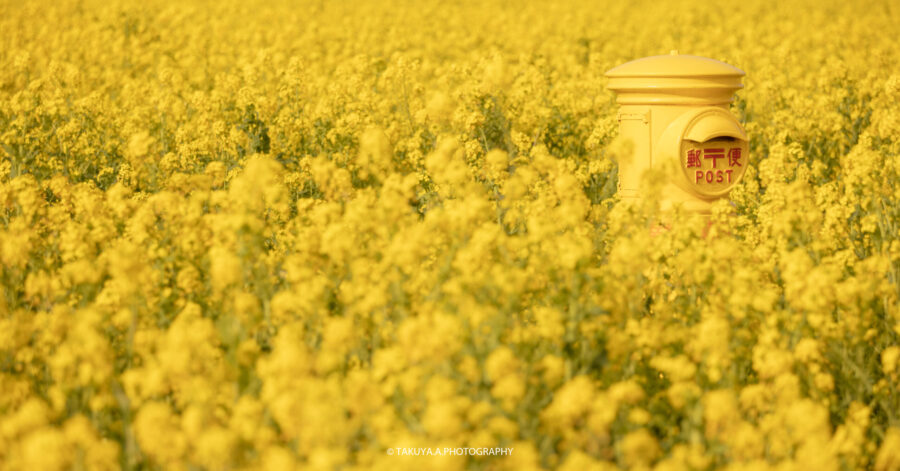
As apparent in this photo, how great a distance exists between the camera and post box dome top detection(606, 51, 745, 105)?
520cm

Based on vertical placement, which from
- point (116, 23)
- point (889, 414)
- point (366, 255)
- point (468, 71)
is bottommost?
point (889, 414)

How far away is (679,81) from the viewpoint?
520 centimetres

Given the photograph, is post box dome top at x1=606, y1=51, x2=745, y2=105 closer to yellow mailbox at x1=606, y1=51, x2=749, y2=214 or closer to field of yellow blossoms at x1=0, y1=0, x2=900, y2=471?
yellow mailbox at x1=606, y1=51, x2=749, y2=214

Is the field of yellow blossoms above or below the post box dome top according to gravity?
below

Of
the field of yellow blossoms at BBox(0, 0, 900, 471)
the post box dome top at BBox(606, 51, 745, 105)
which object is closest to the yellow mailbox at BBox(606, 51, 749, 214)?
the post box dome top at BBox(606, 51, 745, 105)

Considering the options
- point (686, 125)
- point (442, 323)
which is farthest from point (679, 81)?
point (442, 323)

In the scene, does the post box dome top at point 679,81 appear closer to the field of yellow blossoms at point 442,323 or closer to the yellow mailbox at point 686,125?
the yellow mailbox at point 686,125

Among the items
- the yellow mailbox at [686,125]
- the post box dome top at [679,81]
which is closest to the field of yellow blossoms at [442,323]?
the yellow mailbox at [686,125]

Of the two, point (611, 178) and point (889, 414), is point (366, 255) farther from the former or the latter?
point (611, 178)

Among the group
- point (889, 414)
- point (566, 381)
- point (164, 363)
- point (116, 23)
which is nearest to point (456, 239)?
point (566, 381)

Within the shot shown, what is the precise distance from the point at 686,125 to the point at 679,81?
27 centimetres

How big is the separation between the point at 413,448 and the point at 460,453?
0.91 ft

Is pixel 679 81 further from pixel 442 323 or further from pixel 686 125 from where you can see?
pixel 442 323

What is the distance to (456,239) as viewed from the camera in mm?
3688
